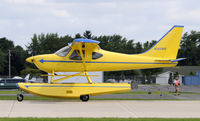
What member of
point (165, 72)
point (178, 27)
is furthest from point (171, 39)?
point (165, 72)

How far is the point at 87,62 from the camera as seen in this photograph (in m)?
17.3

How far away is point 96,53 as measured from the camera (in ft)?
57.5

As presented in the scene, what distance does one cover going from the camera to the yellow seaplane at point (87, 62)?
16.2m

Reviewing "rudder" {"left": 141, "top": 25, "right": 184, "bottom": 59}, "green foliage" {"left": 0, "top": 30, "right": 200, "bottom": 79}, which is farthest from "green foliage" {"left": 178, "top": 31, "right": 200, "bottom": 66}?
"rudder" {"left": 141, "top": 25, "right": 184, "bottom": 59}

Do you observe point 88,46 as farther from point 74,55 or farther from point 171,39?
point 171,39

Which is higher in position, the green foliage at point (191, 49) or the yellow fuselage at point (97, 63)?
the green foliage at point (191, 49)

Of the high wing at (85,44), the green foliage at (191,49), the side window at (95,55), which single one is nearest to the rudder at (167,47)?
the side window at (95,55)

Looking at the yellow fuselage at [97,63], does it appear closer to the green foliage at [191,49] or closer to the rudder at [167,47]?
the rudder at [167,47]

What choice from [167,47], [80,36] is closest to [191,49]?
[80,36]

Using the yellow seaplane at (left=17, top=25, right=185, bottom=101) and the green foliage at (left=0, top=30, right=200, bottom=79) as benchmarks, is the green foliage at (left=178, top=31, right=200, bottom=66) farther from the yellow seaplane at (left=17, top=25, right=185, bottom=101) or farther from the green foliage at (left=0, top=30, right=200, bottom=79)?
the yellow seaplane at (left=17, top=25, right=185, bottom=101)

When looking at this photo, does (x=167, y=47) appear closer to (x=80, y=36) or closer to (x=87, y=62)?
(x=87, y=62)

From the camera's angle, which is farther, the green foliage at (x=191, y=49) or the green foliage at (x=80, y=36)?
the green foliage at (x=191, y=49)

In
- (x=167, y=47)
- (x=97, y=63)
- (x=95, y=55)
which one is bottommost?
(x=97, y=63)

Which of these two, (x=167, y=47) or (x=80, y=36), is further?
(x=80, y=36)
